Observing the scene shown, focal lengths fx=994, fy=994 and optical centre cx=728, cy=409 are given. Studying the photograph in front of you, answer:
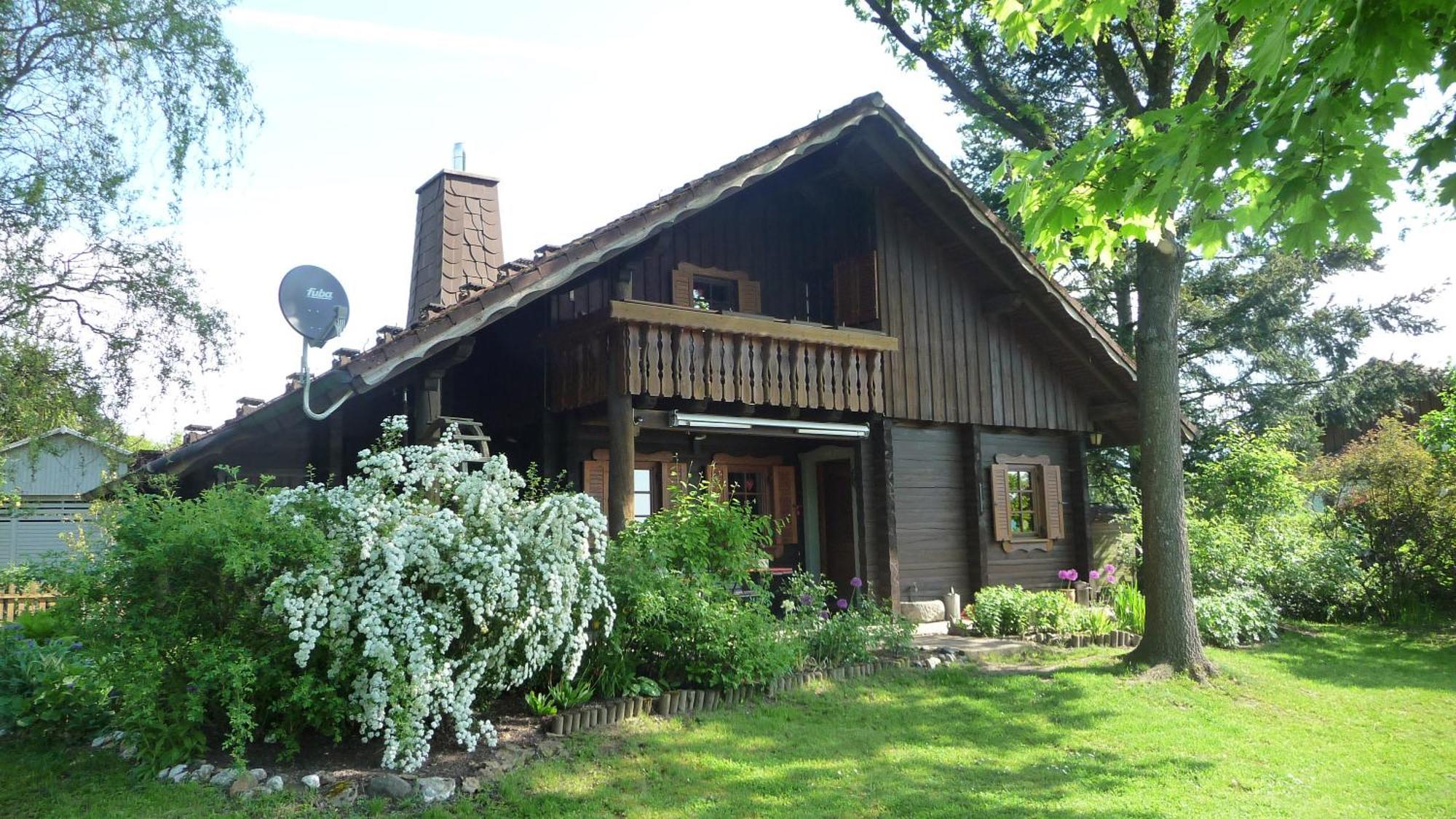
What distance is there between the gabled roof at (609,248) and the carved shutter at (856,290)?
5.01 ft

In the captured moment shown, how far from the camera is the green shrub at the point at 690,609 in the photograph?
798cm

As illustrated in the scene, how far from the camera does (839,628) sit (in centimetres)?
974

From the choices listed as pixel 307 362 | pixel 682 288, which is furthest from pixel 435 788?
pixel 682 288

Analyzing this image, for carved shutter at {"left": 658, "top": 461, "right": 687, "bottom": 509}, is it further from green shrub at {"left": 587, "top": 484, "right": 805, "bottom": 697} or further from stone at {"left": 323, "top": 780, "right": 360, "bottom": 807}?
stone at {"left": 323, "top": 780, "right": 360, "bottom": 807}

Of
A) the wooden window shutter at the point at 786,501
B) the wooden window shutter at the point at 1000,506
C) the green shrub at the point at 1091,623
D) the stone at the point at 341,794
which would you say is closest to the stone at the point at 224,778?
the stone at the point at 341,794

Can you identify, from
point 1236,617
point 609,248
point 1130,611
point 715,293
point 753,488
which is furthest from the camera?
point 753,488

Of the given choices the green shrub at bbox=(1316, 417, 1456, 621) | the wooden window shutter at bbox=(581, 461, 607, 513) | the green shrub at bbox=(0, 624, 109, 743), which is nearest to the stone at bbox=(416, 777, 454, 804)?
the green shrub at bbox=(0, 624, 109, 743)

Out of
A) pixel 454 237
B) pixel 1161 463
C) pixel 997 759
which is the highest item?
pixel 454 237

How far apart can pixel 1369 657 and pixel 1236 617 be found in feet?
5.25

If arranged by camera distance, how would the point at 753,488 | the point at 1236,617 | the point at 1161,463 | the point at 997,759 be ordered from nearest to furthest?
the point at 997,759 → the point at 1161,463 → the point at 1236,617 → the point at 753,488

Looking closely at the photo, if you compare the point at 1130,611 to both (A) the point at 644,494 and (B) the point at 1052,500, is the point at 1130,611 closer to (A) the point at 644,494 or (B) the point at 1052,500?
(B) the point at 1052,500

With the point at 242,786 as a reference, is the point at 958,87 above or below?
above

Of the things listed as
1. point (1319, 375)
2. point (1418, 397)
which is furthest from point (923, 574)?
point (1418, 397)

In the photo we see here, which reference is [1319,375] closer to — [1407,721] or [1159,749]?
[1407,721]
